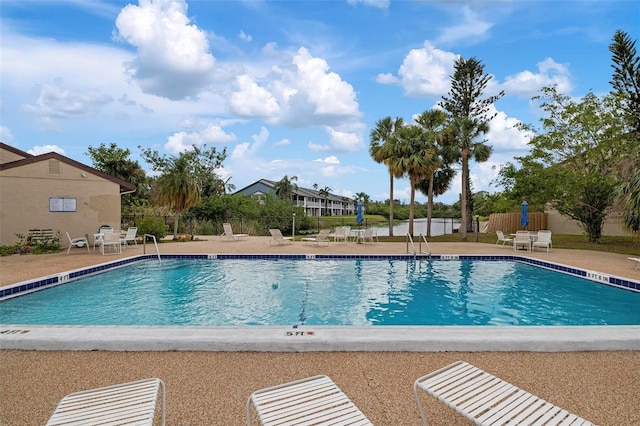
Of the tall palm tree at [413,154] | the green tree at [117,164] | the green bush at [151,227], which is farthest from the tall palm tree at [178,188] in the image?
the tall palm tree at [413,154]

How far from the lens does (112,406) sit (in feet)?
6.82

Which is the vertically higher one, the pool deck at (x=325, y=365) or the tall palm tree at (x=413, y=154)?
the tall palm tree at (x=413, y=154)

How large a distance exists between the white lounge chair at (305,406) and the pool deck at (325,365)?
20.8 inches

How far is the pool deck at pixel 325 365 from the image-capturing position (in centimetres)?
270

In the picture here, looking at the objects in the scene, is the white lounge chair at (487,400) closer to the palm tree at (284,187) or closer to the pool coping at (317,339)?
the pool coping at (317,339)

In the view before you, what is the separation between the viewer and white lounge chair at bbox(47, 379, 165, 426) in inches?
76.2

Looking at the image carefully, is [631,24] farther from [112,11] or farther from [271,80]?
[112,11]

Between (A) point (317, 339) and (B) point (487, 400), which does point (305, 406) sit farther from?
(A) point (317, 339)

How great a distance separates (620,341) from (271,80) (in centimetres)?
1297

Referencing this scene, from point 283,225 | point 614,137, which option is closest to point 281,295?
point 614,137

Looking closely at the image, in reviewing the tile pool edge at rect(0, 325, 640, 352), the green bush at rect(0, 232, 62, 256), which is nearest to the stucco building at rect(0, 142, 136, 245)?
the green bush at rect(0, 232, 62, 256)

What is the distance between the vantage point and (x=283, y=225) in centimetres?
2523

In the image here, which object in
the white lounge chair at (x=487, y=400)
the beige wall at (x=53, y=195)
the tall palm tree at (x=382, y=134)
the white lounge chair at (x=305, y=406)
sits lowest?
the white lounge chair at (x=487, y=400)

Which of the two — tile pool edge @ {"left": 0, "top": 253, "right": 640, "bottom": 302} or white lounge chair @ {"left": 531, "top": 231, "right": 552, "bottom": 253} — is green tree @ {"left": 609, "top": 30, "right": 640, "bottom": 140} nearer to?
white lounge chair @ {"left": 531, "top": 231, "right": 552, "bottom": 253}
